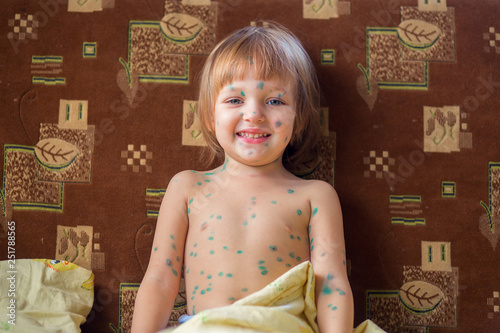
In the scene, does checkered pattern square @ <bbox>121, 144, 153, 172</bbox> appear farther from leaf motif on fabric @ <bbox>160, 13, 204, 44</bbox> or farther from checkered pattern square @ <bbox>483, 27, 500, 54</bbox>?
checkered pattern square @ <bbox>483, 27, 500, 54</bbox>

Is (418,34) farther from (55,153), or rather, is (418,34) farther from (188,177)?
(55,153)

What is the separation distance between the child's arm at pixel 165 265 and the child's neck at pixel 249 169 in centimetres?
11

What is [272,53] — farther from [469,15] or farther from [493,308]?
[493,308]

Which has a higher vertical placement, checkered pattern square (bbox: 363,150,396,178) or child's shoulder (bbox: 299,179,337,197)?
checkered pattern square (bbox: 363,150,396,178)

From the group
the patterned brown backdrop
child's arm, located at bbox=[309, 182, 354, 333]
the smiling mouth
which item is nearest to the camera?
child's arm, located at bbox=[309, 182, 354, 333]

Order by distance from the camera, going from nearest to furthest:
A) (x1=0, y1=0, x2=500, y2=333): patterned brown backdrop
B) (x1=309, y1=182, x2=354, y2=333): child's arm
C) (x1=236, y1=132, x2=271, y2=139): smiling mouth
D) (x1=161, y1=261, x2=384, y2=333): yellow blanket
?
(x1=161, y1=261, x2=384, y2=333): yellow blanket < (x1=309, y1=182, x2=354, y2=333): child's arm < (x1=236, y1=132, x2=271, y2=139): smiling mouth < (x1=0, y1=0, x2=500, y2=333): patterned brown backdrop

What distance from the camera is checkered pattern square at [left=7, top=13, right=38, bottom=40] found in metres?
1.33

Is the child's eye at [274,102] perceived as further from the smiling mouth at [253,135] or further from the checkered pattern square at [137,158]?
the checkered pattern square at [137,158]

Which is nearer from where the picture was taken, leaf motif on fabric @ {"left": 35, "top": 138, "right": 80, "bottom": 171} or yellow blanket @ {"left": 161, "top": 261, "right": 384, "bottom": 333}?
yellow blanket @ {"left": 161, "top": 261, "right": 384, "bottom": 333}

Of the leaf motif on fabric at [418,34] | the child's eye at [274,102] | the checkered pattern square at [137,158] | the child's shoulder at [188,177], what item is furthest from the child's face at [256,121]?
the leaf motif on fabric at [418,34]

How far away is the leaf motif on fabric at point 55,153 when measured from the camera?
128cm

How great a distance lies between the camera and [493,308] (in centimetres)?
125

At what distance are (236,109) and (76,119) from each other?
1.47ft

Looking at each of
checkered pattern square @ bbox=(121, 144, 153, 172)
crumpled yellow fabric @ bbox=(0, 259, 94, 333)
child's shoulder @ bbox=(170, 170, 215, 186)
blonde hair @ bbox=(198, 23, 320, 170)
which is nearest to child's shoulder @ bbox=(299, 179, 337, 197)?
blonde hair @ bbox=(198, 23, 320, 170)
